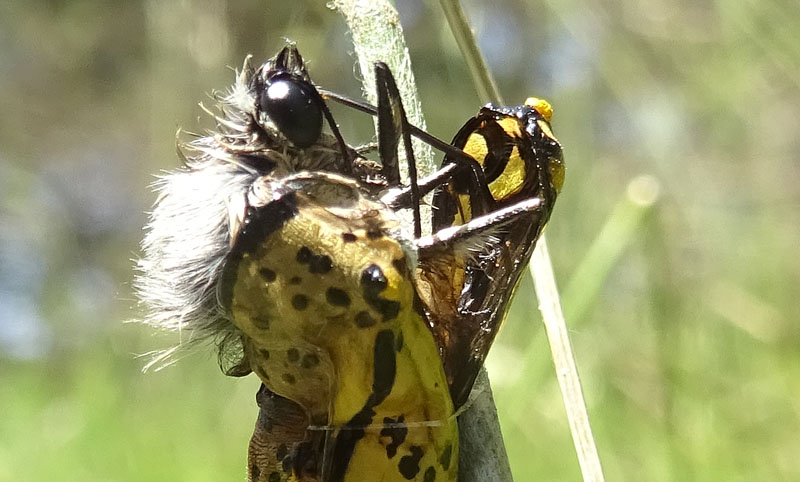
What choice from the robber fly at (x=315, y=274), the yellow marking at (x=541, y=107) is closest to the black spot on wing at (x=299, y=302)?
the robber fly at (x=315, y=274)

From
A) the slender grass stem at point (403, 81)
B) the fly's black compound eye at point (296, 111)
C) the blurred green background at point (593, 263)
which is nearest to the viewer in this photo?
the slender grass stem at point (403, 81)

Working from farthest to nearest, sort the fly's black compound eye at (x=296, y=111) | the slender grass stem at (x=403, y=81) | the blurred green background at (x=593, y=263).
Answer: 1. the blurred green background at (x=593, y=263)
2. the fly's black compound eye at (x=296, y=111)
3. the slender grass stem at (x=403, y=81)

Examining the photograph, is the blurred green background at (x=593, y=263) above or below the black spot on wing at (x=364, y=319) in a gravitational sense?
below

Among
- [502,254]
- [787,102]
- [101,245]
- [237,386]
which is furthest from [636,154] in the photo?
[101,245]

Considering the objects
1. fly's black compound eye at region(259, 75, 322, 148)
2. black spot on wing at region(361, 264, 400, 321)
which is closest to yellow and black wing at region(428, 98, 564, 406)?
black spot on wing at region(361, 264, 400, 321)

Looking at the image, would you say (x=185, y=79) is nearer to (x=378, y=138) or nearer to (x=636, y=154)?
(x=636, y=154)

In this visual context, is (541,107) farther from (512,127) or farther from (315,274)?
(315,274)

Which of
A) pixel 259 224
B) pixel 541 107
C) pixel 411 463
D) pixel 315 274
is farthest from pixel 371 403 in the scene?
pixel 541 107

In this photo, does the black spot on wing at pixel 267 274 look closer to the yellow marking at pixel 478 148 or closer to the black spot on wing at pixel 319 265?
the black spot on wing at pixel 319 265
